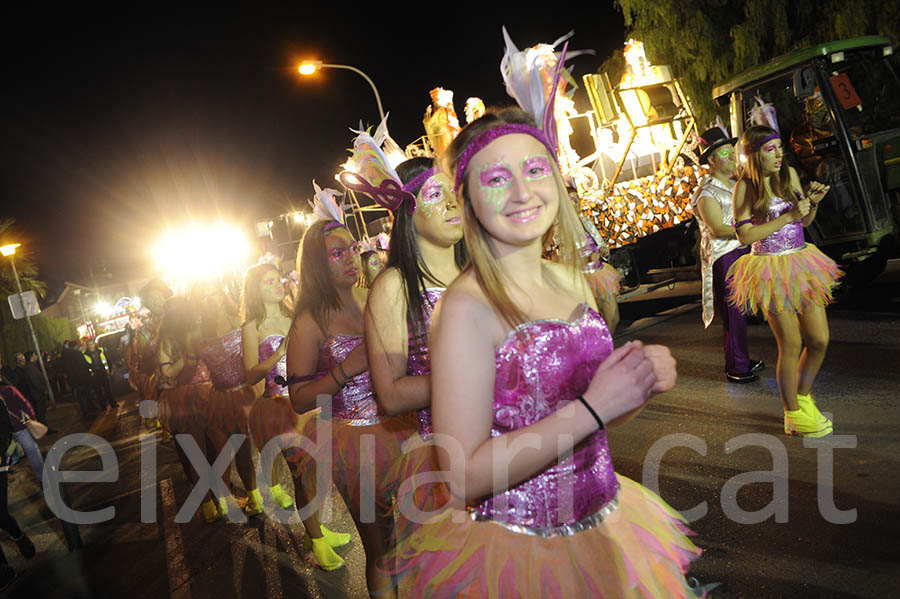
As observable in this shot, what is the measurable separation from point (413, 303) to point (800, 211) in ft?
11.5

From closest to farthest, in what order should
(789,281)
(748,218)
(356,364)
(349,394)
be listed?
(356,364) < (349,394) < (789,281) < (748,218)

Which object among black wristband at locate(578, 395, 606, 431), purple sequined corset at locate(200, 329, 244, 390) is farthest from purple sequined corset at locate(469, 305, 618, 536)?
purple sequined corset at locate(200, 329, 244, 390)

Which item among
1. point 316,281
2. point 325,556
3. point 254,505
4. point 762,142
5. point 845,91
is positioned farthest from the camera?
point 845,91

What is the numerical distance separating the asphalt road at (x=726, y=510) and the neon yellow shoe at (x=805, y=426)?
3.8 inches

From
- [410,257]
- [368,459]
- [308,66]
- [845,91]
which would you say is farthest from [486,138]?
[308,66]

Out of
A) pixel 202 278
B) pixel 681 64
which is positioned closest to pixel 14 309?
pixel 202 278

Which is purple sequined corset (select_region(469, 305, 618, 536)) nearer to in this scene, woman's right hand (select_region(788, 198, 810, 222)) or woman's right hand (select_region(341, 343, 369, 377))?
woman's right hand (select_region(341, 343, 369, 377))

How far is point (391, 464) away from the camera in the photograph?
3.32 m

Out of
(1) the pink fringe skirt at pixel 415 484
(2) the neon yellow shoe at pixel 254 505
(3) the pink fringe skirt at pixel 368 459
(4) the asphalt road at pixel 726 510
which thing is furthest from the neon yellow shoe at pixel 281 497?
(1) the pink fringe skirt at pixel 415 484

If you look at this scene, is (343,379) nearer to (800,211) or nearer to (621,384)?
(621,384)

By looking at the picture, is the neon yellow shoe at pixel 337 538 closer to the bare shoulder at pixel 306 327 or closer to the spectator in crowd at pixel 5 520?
the bare shoulder at pixel 306 327

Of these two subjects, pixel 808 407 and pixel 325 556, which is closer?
pixel 325 556

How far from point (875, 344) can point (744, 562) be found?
4.69 meters

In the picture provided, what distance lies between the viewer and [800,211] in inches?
193
